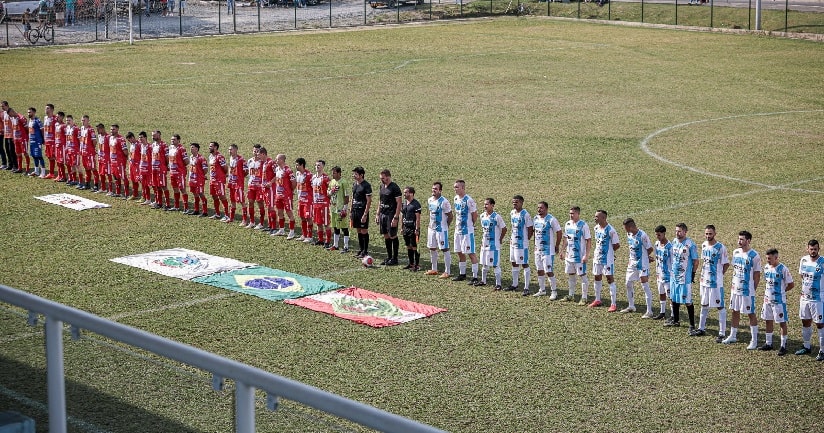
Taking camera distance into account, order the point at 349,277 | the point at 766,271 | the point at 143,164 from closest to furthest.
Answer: the point at 766,271
the point at 349,277
the point at 143,164

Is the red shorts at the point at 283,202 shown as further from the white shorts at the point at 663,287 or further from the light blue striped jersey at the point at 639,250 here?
the white shorts at the point at 663,287

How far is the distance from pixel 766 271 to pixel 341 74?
3805 cm

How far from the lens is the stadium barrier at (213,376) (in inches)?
196

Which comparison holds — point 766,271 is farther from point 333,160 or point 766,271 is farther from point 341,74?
point 341,74

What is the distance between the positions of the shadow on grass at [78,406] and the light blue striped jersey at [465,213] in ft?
49.3

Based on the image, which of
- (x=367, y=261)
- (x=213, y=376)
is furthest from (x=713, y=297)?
(x=213, y=376)

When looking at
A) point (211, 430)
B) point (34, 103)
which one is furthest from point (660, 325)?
point (34, 103)

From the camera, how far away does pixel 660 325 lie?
18766 mm

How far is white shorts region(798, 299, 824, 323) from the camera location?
17.1 m

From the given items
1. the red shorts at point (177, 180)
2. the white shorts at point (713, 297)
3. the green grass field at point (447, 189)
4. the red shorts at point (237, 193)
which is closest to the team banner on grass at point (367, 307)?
the green grass field at point (447, 189)

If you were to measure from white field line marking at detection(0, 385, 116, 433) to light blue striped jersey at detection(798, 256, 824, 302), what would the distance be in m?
13.7

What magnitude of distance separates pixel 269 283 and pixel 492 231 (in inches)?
182

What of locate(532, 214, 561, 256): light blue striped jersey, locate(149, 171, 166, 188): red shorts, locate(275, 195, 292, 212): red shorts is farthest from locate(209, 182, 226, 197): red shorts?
locate(532, 214, 561, 256): light blue striped jersey

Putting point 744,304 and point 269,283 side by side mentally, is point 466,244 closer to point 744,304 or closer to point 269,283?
point 269,283
